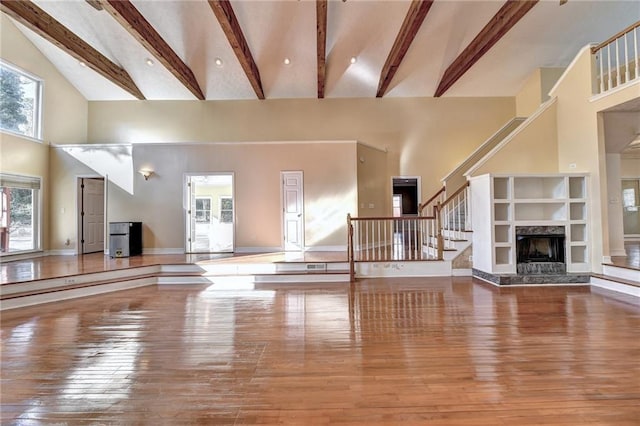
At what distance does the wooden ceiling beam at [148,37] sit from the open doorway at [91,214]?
Result: 3589 mm

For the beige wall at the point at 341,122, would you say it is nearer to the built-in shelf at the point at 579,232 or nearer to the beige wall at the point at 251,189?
the beige wall at the point at 251,189

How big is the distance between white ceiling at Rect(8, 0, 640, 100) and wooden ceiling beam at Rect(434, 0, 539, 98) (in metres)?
0.14

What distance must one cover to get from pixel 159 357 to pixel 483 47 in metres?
8.33

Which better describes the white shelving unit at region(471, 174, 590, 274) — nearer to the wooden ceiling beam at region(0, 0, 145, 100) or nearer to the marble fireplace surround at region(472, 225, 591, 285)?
the marble fireplace surround at region(472, 225, 591, 285)

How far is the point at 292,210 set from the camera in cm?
754

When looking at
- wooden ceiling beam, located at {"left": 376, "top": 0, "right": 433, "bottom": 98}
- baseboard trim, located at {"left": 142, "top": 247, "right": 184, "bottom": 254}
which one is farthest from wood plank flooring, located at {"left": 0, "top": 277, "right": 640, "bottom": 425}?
wooden ceiling beam, located at {"left": 376, "top": 0, "right": 433, "bottom": 98}

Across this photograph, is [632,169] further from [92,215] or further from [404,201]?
[92,215]

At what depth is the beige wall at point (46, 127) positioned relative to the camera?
6.81 meters

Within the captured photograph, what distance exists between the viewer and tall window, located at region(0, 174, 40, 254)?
673cm

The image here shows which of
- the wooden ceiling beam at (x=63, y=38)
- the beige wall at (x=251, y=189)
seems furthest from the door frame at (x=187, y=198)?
the wooden ceiling beam at (x=63, y=38)

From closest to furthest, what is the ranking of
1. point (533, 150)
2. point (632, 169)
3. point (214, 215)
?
point (533, 150) < point (632, 169) < point (214, 215)

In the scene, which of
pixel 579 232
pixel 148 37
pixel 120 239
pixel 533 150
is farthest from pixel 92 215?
pixel 579 232

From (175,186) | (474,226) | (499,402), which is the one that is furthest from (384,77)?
(499,402)

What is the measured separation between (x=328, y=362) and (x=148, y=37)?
7.00m
